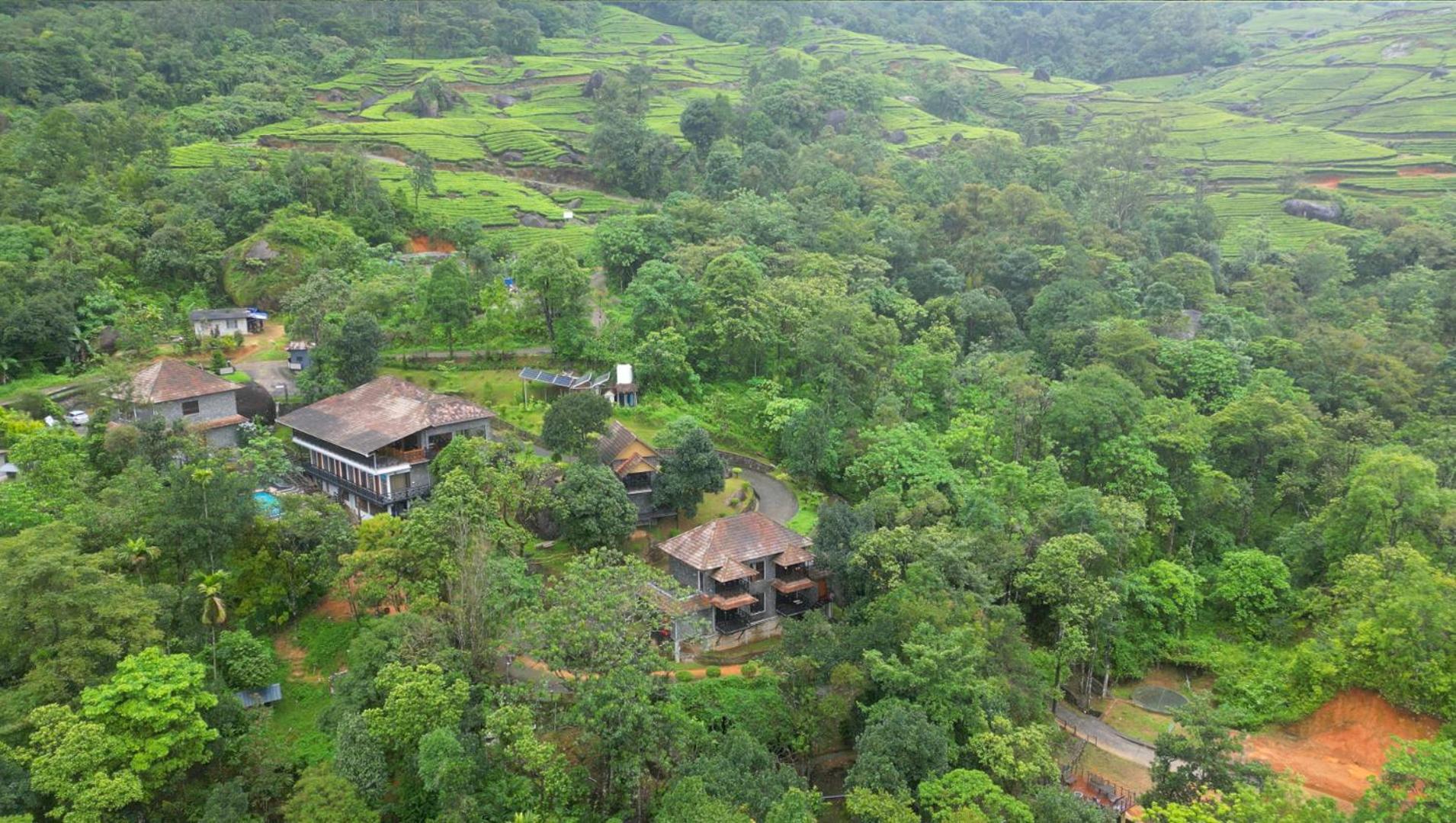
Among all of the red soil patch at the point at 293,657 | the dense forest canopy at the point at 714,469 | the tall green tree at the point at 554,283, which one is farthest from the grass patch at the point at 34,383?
the tall green tree at the point at 554,283

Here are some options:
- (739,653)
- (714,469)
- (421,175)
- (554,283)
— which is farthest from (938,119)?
(739,653)

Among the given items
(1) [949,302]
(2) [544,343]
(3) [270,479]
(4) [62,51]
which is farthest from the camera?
(4) [62,51]

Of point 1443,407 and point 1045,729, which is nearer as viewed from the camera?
point 1045,729

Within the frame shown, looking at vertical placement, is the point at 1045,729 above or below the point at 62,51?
below

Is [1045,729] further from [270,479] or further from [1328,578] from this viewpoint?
[270,479]

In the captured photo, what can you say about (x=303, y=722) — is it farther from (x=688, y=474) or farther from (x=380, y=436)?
(x=688, y=474)

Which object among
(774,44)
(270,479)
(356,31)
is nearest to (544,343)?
(270,479)

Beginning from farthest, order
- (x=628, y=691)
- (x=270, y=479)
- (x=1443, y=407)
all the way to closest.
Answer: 1. (x=1443, y=407)
2. (x=270, y=479)
3. (x=628, y=691)

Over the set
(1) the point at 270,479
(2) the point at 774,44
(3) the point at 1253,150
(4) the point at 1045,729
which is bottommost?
(4) the point at 1045,729
